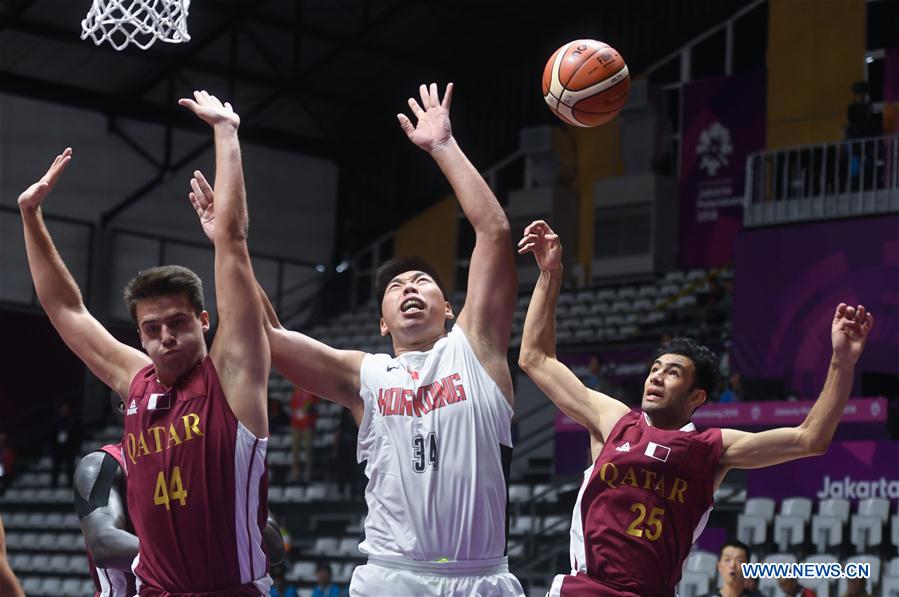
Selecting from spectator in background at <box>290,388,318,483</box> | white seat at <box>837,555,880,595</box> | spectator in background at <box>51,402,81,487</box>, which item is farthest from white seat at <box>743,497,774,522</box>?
spectator in background at <box>51,402,81,487</box>

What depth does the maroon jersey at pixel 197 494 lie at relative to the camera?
13.2 feet

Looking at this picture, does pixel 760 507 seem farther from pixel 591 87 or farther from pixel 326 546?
pixel 591 87

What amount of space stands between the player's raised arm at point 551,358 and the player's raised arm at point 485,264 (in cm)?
75

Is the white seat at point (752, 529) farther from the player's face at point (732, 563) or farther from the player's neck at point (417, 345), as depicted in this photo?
the player's neck at point (417, 345)

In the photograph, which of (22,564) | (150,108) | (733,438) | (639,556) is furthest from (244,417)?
(150,108)

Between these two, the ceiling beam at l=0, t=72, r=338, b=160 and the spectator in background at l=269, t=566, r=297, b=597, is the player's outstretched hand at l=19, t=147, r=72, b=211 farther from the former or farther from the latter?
the ceiling beam at l=0, t=72, r=338, b=160

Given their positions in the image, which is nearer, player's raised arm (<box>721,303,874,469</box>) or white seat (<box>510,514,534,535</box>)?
player's raised arm (<box>721,303,874,469</box>)

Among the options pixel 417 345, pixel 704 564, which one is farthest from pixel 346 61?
pixel 417 345

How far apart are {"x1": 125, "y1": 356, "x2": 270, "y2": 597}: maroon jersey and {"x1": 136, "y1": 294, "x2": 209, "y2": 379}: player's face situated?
0.07 m

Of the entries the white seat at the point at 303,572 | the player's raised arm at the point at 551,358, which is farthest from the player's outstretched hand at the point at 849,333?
the white seat at the point at 303,572

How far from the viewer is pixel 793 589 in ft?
34.2

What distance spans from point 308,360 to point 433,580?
0.89 meters

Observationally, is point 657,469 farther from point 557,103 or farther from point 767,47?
point 767,47

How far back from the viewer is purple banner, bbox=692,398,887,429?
13391 mm
